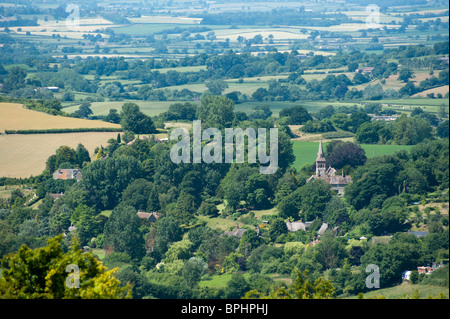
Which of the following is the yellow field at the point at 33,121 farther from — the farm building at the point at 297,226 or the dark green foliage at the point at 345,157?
the farm building at the point at 297,226

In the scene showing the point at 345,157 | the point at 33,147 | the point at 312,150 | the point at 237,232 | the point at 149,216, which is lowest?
the point at 149,216

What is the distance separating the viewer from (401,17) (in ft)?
530

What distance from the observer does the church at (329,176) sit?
5138 cm

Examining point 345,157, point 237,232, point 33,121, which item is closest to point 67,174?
point 33,121

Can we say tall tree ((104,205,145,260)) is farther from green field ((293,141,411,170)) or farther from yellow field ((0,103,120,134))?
yellow field ((0,103,120,134))

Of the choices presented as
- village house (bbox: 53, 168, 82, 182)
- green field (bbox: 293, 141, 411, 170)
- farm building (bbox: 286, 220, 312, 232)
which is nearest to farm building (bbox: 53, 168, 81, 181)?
village house (bbox: 53, 168, 82, 182)

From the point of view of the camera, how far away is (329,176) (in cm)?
5297

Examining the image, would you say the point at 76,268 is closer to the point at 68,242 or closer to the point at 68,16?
the point at 68,242

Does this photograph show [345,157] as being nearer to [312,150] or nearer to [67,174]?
[312,150]

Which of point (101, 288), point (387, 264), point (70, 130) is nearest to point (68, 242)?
point (387, 264)

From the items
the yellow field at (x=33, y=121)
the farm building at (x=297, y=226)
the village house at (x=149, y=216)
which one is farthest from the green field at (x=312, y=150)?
the yellow field at (x=33, y=121)

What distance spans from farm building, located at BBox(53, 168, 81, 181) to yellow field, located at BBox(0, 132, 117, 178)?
5.05 feet

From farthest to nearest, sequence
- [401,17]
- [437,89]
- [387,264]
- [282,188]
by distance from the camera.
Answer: [401,17] < [437,89] < [282,188] < [387,264]

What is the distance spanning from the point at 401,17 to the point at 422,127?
323 feet
